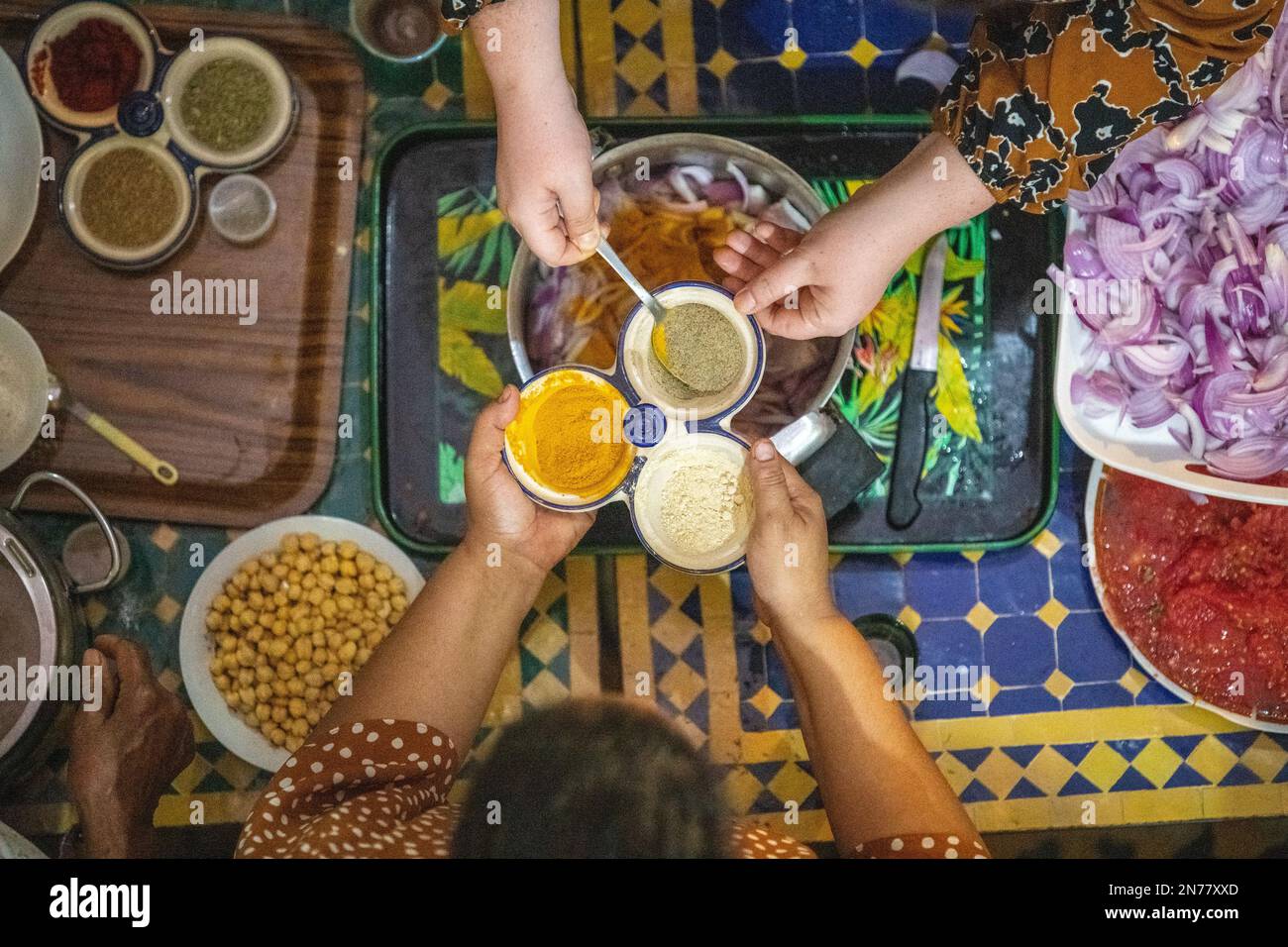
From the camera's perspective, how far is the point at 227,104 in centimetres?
169

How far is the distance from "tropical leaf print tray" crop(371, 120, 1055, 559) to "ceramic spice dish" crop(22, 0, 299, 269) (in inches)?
10.3

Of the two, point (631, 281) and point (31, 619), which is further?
point (31, 619)

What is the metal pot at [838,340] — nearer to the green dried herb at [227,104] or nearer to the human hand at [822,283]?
the human hand at [822,283]

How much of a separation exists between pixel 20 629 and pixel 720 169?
1.43 meters

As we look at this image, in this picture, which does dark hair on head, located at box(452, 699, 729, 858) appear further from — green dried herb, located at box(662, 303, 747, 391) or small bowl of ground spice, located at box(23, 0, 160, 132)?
A: small bowl of ground spice, located at box(23, 0, 160, 132)

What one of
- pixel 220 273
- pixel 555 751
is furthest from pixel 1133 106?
pixel 220 273

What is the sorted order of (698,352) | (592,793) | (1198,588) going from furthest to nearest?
(1198,588) < (698,352) < (592,793)

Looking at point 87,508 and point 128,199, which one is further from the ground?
point 128,199

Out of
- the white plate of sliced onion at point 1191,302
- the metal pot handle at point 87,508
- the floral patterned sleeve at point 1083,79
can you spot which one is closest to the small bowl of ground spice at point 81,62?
the metal pot handle at point 87,508

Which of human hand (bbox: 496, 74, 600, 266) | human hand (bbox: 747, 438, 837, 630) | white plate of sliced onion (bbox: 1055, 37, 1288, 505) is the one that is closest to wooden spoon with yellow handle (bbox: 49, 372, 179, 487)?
human hand (bbox: 496, 74, 600, 266)

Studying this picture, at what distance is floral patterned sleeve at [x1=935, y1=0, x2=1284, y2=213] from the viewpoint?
124 centimetres

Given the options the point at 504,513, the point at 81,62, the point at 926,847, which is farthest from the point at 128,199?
the point at 926,847

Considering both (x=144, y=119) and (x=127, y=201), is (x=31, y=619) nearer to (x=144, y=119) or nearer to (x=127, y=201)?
(x=127, y=201)
